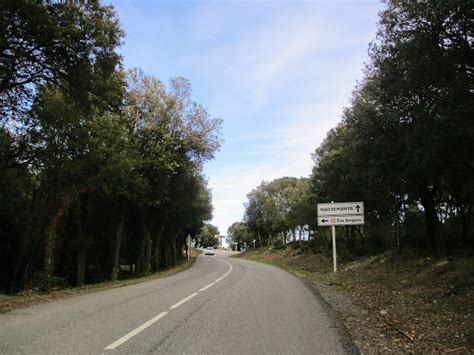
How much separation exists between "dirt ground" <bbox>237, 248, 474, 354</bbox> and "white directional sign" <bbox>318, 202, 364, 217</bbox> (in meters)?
5.05

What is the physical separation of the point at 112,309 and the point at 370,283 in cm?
1067

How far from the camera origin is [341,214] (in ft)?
75.5

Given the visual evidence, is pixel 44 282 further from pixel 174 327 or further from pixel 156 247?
pixel 156 247

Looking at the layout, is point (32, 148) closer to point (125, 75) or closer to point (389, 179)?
→ point (125, 75)

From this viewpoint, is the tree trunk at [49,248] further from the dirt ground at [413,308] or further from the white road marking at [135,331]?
the white road marking at [135,331]

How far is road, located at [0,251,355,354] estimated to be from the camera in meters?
6.15

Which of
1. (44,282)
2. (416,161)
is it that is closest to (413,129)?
(416,161)

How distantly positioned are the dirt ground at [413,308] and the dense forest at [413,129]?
3785 mm

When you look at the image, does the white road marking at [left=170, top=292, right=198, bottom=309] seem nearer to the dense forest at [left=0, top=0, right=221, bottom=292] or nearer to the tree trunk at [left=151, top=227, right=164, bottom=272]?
the dense forest at [left=0, top=0, right=221, bottom=292]

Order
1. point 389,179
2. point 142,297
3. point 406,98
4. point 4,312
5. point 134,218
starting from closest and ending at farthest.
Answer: point 4,312
point 142,297
point 406,98
point 389,179
point 134,218

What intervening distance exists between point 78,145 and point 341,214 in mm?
14222

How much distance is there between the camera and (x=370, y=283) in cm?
1644

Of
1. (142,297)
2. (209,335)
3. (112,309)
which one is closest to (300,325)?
(209,335)

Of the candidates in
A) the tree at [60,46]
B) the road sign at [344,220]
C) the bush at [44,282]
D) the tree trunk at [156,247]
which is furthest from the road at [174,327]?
the tree trunk at [156,247]
